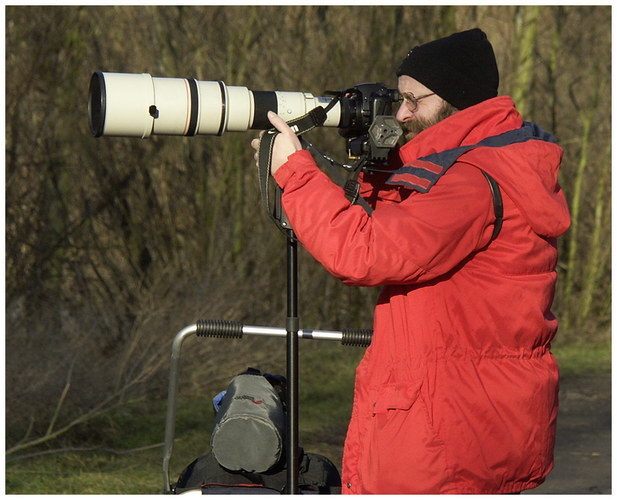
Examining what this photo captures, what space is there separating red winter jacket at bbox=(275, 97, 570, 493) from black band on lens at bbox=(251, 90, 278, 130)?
0.42m

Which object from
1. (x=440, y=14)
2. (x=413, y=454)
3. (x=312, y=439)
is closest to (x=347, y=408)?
(x=312, y=439)

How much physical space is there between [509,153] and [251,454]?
1146 millimetres

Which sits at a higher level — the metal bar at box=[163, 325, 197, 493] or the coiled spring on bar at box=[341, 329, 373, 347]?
the coiled spring on bar at box=[341, 329, 373, 347]

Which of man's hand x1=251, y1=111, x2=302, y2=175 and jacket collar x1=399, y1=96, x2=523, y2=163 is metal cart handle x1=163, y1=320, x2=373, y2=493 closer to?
man's hand x1=251, y1=111, x2=302, y2=175

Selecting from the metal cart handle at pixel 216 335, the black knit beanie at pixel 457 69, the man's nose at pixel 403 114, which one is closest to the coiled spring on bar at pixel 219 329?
the metal cart handle at pixel 216 335

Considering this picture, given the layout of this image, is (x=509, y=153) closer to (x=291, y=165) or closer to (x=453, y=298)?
(x=453, y=298)

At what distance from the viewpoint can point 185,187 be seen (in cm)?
866

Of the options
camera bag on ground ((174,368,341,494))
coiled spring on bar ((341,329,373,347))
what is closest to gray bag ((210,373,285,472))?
camera bag on ground ((174,368,341,494))

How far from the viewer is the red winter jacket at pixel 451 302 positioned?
2209mm

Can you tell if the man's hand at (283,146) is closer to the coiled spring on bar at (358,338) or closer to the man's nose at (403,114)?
the man's nose at (403,114)

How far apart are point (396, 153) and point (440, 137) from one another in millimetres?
338

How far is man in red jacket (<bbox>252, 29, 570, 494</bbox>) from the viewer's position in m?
2.21

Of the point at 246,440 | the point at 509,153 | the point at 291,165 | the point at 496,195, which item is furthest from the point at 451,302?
the point at 246,440

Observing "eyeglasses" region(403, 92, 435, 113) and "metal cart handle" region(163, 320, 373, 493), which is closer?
"eyeglasses" region(403, 92, 435, 113)
